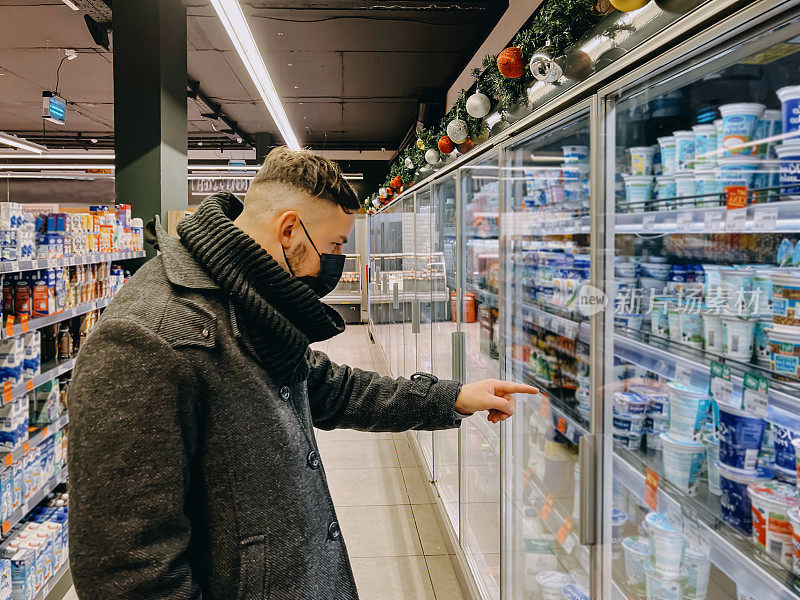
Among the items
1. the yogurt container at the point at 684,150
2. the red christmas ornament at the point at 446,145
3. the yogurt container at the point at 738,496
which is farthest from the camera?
the red christmas ornament at the point at 446,145

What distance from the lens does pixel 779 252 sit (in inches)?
52.2

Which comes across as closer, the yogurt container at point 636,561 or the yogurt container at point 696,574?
the yogurt container at point 696,574

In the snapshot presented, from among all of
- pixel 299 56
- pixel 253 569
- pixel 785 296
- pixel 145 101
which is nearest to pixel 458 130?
pixel 785 296

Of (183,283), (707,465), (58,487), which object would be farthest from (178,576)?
(58,487)

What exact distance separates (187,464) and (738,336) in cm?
123

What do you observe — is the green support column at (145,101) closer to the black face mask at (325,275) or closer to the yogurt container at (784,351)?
the black face mask at (325,275)

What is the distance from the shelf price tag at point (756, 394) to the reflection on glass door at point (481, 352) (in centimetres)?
152

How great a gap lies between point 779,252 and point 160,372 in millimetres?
1315

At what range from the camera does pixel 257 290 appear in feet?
3.93

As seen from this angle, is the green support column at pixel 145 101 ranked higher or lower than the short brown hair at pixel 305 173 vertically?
higher

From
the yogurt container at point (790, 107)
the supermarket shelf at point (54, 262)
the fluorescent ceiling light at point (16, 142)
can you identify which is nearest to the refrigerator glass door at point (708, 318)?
the yogurt container at point (790, 107)

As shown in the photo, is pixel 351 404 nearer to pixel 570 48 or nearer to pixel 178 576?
pixel 178 576

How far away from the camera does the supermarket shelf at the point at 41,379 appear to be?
2.73 m

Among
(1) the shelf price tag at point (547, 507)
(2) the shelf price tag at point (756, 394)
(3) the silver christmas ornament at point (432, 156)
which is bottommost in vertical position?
(1) the shelf price tag at point (547, 507)
